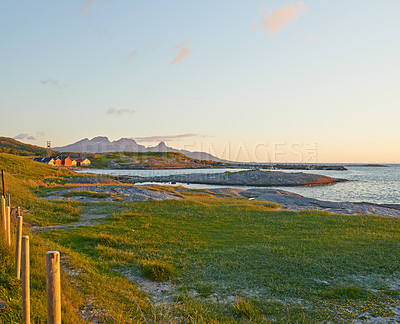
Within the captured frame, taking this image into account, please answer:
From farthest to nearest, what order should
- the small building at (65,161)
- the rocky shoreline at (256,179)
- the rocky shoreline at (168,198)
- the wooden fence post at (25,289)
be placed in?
the small building at (65,161)
the rocky shoreline at (256,179)
the rocky shoreline at (168,198)
the wooden fence post at (25,289)

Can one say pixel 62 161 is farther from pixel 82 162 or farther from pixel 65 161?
pixel 82 162

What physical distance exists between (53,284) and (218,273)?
7.78 meters

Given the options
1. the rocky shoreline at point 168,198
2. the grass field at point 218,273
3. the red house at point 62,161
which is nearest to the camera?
the grass field at point 218,273

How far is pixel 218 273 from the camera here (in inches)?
429

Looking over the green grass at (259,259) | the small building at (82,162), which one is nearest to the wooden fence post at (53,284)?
the green grass at (259,259)

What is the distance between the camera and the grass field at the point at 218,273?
297 inches

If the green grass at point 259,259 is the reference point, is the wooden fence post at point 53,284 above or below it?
above

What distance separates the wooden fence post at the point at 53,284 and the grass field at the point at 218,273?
165cm

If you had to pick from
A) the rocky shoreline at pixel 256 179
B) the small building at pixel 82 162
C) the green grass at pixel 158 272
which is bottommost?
the rocky shoreline at pixel 256 179

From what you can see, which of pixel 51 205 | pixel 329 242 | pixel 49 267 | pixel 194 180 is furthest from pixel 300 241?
pixel 194 180

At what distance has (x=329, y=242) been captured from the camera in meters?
15.8

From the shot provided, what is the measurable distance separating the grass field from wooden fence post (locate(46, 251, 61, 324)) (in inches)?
64.9

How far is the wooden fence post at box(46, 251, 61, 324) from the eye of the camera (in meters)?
4.07

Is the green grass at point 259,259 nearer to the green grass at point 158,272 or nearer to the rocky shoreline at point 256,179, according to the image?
the green grass at point 158,272
